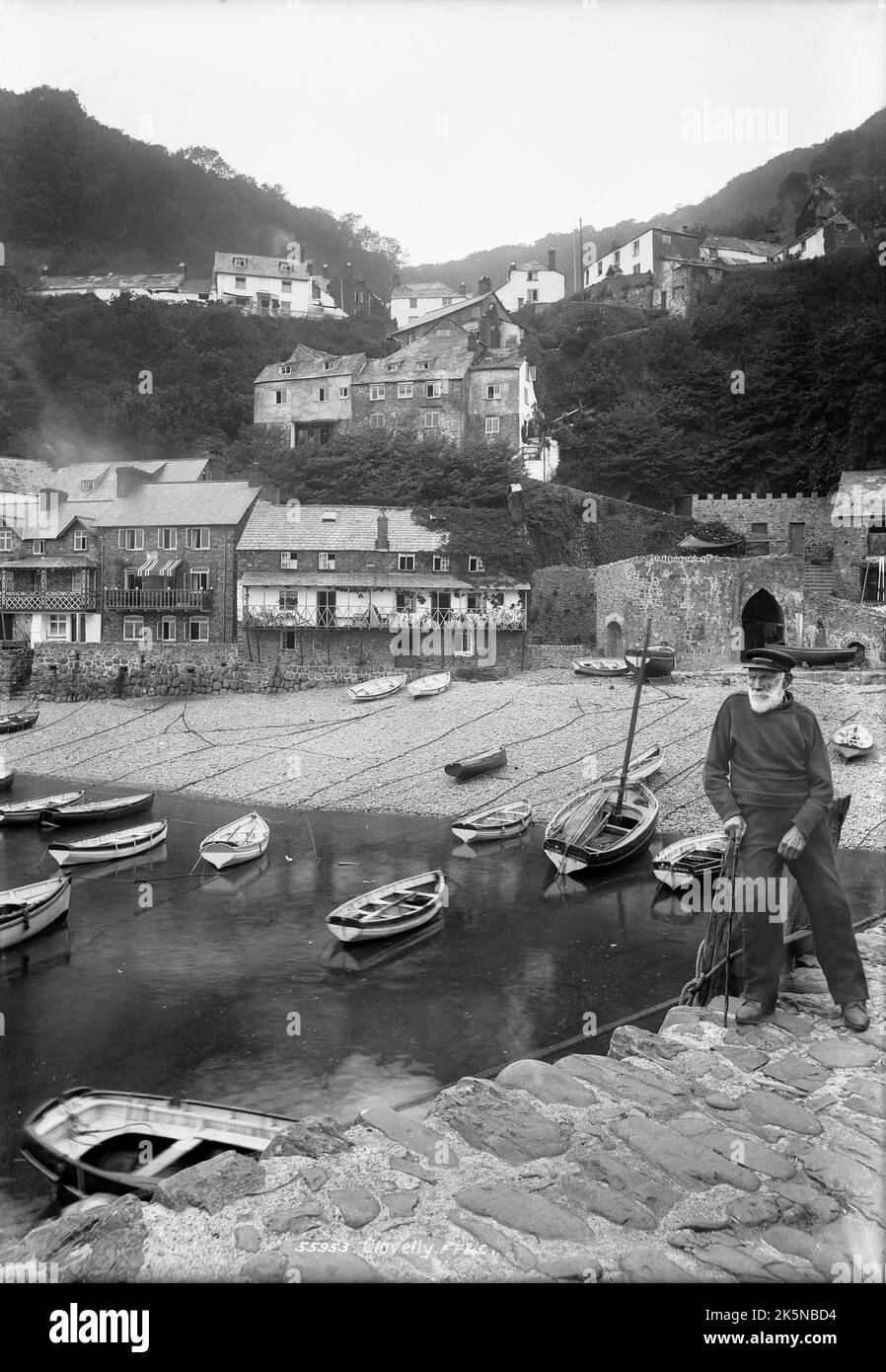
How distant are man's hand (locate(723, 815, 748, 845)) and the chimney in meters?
40.4

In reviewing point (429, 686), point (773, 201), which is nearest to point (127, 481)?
point (429, 686)

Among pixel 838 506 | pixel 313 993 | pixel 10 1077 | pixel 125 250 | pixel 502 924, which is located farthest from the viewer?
pixel 125 250

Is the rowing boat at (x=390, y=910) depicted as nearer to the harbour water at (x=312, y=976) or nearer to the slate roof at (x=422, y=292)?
the harbour water at (x=312, y=976)

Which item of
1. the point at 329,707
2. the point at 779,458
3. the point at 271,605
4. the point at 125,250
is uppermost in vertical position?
the point at 125,250

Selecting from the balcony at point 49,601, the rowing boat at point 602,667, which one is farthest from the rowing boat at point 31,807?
the rowing boat at point 602,667

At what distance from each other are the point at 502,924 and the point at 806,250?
57.5 m

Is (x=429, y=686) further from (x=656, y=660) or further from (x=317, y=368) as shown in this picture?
(x=317, y=368)

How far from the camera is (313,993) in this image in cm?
1352

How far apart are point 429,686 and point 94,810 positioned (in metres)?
12.0

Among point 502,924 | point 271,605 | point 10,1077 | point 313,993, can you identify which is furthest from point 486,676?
point 10,1077

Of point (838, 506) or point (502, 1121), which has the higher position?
point (838, 506)

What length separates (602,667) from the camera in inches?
1292

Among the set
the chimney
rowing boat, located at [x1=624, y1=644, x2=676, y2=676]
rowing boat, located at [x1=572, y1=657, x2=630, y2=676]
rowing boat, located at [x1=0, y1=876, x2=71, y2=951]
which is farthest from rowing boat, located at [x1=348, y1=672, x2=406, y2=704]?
rowing boat, located at [x1=0, y1=876, x2=71, y2=951]
